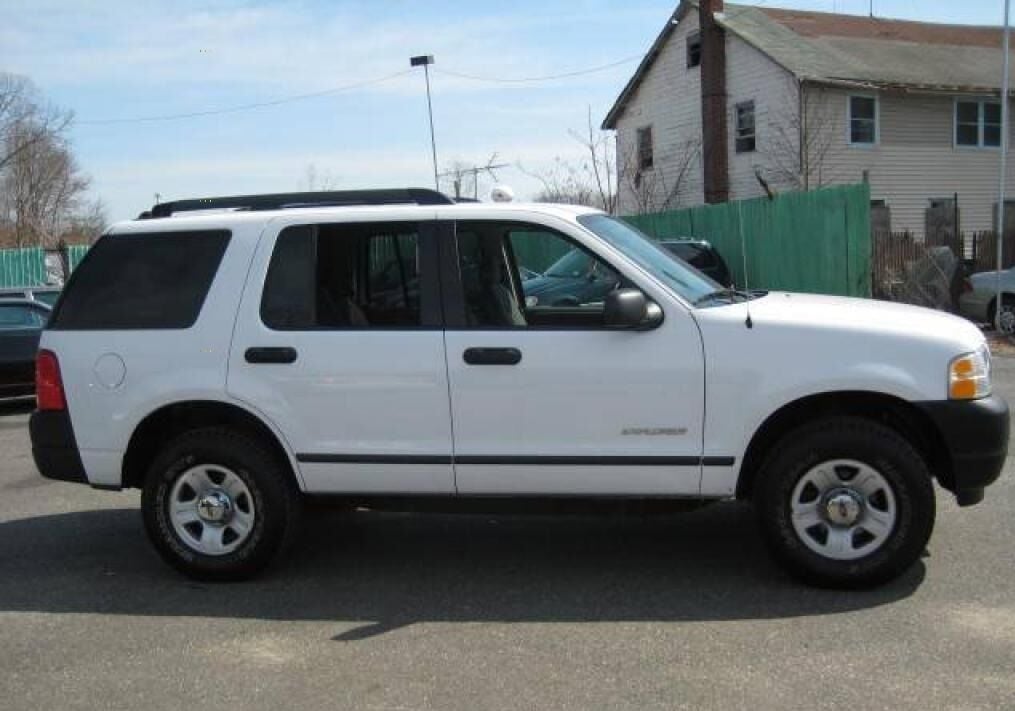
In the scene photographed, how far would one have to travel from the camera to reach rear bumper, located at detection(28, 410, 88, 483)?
519 centimetres

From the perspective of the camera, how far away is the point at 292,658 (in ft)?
13.8

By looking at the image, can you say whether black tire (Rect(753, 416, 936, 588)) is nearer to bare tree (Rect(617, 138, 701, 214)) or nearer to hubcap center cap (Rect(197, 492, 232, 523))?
hubcap center cap (Rect(197, 492, 232, 523))

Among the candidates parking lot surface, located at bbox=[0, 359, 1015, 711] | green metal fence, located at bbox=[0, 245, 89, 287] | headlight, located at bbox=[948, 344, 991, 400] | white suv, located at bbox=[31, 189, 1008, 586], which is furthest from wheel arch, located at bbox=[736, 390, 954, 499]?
green metal fence, located at bbox=[0, 245, 89, 287]

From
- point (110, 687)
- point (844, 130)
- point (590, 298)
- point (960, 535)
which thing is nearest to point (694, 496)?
point (590, 298)

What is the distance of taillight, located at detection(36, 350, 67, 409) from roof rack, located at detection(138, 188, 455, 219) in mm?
911

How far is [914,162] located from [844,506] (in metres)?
26.2

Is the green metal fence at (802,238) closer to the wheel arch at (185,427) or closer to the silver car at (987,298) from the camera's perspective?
the silver car at (987,298)

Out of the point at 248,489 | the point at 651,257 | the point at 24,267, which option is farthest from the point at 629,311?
the point at 24,267

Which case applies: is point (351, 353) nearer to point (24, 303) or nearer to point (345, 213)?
point (345, 213)

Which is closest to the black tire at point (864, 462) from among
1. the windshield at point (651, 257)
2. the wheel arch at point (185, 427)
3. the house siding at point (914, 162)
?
the windshield at point (651, 257)

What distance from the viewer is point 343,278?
506 cm

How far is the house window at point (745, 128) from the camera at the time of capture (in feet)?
94.2

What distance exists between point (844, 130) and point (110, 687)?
26.6 meters

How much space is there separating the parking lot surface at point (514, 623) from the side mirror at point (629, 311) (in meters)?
1.31
